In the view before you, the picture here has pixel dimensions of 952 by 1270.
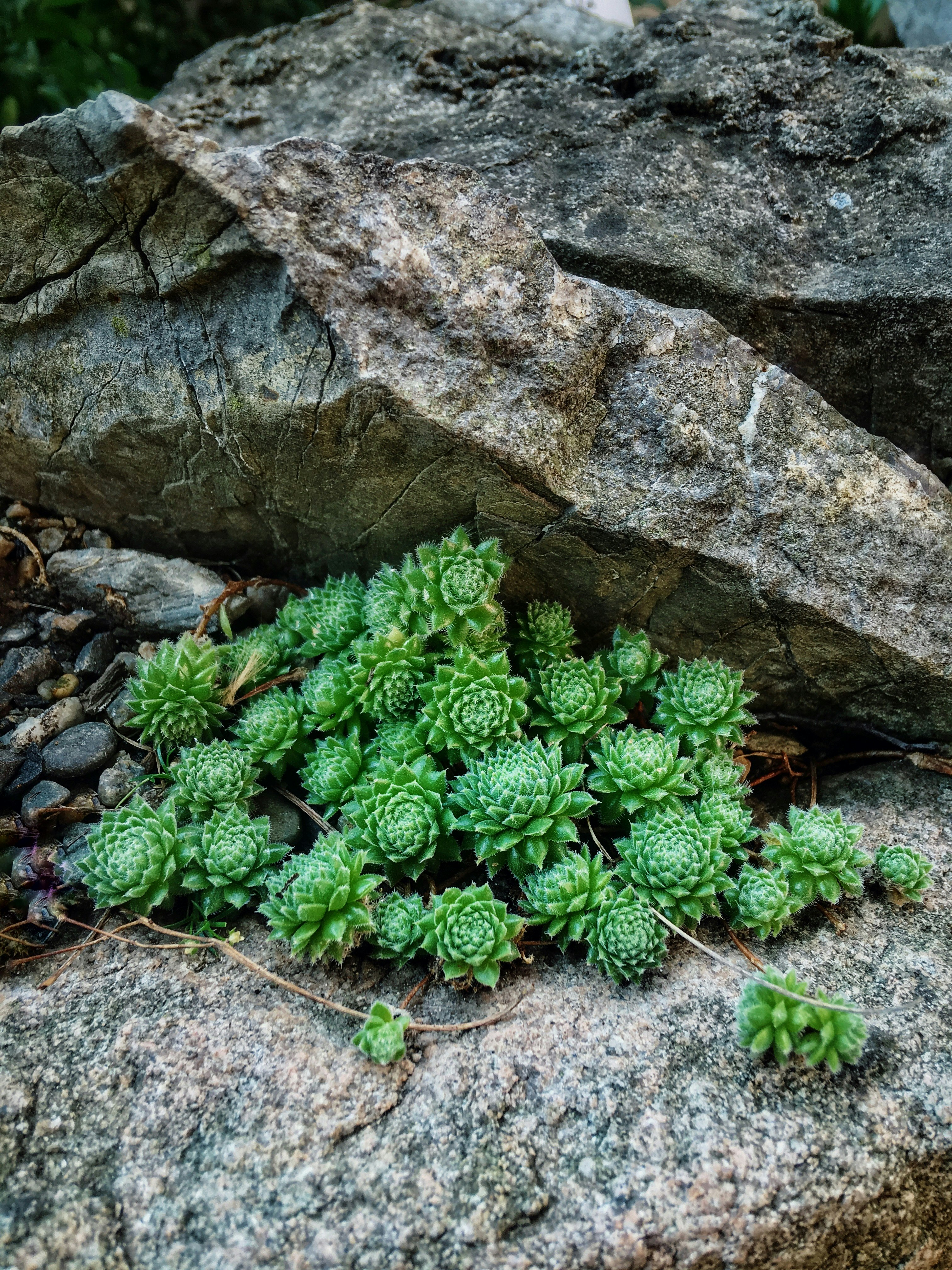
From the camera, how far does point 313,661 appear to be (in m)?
2.66

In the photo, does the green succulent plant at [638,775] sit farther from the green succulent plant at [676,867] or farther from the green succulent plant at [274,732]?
the green succulent plant at [274,732]

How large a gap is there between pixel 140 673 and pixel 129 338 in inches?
36.6

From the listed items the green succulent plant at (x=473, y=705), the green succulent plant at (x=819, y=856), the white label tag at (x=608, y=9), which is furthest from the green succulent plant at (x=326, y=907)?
the white label tag at (x=608, y=9)

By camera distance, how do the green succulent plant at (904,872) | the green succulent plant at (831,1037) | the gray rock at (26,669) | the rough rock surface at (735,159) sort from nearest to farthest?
the green succulent plant at (831,1037), the green succulent plant at (904,872), the gray rock at (26,669), the rough rock surface at (735,159)

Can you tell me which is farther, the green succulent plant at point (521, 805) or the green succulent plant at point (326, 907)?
the green succulent plant at point (521, 805)

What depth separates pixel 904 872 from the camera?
6.98ft

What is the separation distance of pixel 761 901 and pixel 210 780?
4.61 ft

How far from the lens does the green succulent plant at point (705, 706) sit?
2.33m

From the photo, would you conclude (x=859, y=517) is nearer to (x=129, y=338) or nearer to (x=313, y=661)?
(x=313, y=661)

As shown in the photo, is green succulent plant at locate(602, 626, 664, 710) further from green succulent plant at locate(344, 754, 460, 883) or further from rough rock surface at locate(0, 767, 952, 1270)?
rough rock surface at locate(0, 767, 952, 1270)

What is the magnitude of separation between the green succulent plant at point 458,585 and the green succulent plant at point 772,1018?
3.57 feet

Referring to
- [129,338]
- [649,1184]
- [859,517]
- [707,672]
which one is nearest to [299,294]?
[129,338]

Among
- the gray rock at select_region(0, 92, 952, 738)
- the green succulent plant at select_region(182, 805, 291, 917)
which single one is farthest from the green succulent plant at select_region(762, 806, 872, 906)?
the green succulent plant at select_region(182, 805, 291, 917)

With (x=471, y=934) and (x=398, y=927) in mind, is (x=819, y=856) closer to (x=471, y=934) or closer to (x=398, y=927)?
(x=471, y=934)
